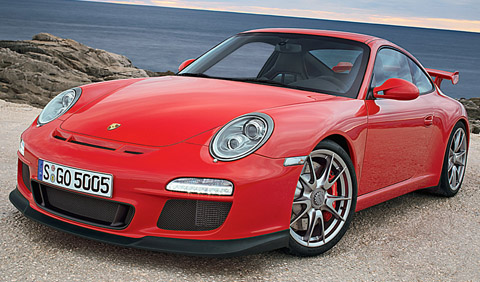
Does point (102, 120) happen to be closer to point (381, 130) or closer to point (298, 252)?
point (298, 252)

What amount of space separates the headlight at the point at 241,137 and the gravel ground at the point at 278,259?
0.65 metres

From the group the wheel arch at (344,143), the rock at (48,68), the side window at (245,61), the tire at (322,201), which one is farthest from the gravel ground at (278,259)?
the rock at (48,68)

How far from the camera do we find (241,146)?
9.84ft

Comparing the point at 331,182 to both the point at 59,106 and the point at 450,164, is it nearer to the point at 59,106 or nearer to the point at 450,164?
the point at 59,106

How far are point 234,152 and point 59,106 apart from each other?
1.38 m

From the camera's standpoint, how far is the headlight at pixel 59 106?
3.56m

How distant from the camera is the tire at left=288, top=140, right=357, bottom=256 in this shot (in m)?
3.31

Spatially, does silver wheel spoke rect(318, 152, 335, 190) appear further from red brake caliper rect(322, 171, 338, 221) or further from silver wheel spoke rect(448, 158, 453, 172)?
silver wheel spoke rect(448, 158, 453, 172)

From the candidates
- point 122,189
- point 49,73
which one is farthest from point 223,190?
point 49,73

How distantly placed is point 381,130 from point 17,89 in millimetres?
12005

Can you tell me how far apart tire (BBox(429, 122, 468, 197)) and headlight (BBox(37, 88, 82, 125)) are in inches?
128

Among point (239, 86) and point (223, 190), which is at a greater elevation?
point (239, 86)

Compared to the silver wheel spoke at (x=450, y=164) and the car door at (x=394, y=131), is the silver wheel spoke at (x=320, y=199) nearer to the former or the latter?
the car door at (x=394, y=131)

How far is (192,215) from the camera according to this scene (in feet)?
9.48
